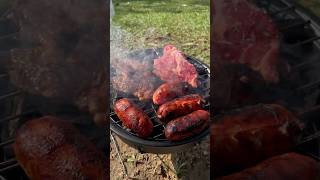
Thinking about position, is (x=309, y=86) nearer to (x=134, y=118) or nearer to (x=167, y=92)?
(x=167, y=92)

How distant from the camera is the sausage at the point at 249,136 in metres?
1.87

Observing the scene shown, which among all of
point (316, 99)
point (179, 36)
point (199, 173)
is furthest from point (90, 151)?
point (179, 36)

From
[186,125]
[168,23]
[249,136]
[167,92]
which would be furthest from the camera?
[168,23]

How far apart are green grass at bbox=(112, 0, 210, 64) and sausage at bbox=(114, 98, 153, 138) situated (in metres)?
1.82

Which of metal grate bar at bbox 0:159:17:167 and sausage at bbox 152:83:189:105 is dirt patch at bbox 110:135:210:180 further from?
metal grate bar at bbox 0:159:17:167

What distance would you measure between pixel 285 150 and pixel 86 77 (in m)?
0.93

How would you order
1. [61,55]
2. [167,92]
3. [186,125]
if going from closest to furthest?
[61,55] → [186,125] → [167,92]

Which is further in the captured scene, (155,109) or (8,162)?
(155,109)

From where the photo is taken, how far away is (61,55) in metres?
1.77

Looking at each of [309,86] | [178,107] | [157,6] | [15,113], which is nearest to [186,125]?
[178,107]

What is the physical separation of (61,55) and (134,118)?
536mm

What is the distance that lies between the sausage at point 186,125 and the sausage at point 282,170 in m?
0.35

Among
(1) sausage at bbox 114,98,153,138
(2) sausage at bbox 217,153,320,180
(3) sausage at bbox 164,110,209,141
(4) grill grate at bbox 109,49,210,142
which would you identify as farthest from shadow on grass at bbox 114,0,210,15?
(2) sausage at bbox 217,153,320,180

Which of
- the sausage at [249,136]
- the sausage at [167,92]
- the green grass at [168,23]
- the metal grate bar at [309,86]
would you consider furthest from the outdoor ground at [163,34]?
the metal grate bar at [309,86]
